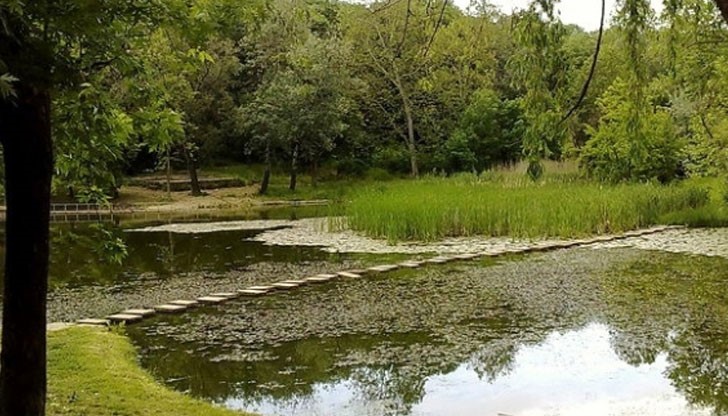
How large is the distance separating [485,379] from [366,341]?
129 centimetres

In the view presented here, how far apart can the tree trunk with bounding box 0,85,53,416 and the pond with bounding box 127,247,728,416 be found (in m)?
2.06

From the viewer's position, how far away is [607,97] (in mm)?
19469

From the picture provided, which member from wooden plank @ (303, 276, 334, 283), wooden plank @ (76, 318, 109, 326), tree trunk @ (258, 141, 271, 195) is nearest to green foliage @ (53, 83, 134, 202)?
wooden plank @ (76, 318, 109, 326)

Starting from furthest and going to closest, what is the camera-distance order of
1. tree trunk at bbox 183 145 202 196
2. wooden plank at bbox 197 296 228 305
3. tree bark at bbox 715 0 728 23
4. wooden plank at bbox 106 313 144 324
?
tree trunk at bbox 183 145 202 196 → wooden plank at bbox 197 296 228 305 → wooden plank at bbox 106 313 144 324 → tree bark at bbox 715 0 728 23

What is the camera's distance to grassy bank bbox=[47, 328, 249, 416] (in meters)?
4.27

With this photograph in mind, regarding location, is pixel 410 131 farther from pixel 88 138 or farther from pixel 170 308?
pixel 88 138

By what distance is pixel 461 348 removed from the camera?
6262 millimetres

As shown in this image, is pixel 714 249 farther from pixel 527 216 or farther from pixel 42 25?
pixel 42 25

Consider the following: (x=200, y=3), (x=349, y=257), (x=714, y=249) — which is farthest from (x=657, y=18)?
(x=714, y=249)

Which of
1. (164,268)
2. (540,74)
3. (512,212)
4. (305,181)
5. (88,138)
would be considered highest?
(540,74)

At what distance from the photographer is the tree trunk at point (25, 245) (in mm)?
2861

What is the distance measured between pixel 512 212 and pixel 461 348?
828 cm

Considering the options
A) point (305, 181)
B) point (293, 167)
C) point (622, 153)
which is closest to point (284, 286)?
point (622, 153)

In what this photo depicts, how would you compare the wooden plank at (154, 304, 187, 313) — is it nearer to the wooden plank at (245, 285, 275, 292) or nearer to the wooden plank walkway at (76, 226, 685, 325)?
the wooden plank walkway at (76, 226, 685, 325)
